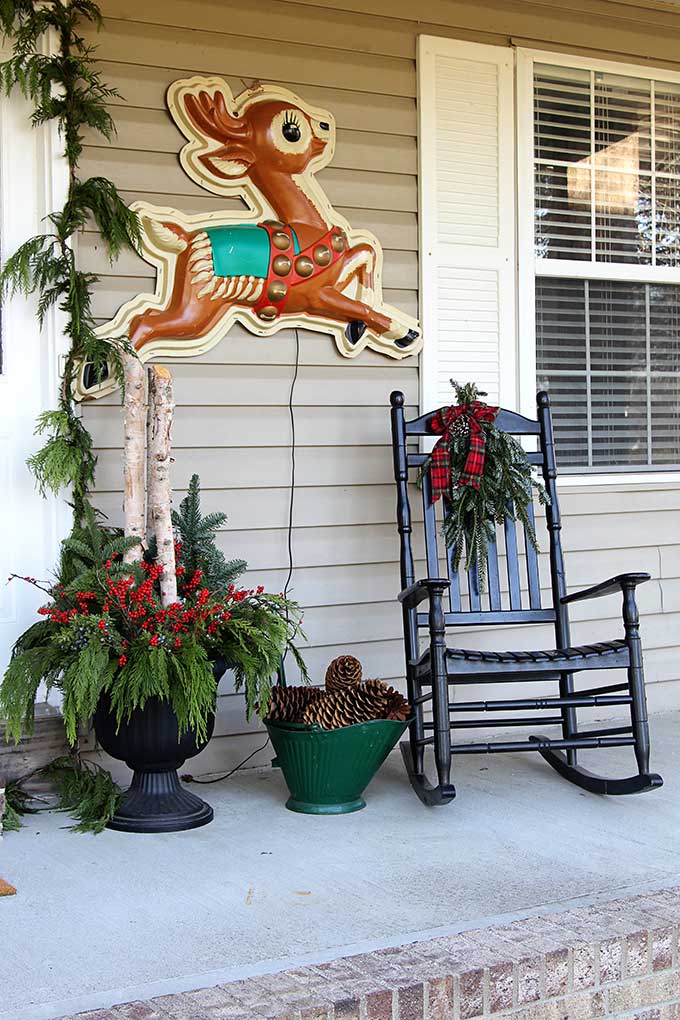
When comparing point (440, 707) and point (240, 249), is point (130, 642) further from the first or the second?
point (240, 249)

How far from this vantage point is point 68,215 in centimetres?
322

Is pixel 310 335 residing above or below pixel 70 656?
above

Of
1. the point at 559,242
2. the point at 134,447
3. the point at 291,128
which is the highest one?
the point at 291,128

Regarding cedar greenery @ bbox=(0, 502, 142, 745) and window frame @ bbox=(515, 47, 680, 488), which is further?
window frame @ bbox=(515, 47, 680, 488)

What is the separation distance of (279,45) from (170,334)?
98cm

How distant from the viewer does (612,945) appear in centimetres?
215

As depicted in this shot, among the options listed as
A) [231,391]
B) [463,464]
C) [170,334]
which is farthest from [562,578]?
[170,334]

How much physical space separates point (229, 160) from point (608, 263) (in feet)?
4.75

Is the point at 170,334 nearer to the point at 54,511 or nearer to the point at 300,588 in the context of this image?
the point at 54,511

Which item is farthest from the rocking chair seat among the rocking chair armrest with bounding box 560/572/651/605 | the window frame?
the window frame

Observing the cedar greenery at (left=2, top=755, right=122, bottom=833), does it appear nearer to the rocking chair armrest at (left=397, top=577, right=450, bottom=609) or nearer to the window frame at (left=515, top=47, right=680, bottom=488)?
the rocking chair armrest at (left=397, top=577, right=450, bottom=609)

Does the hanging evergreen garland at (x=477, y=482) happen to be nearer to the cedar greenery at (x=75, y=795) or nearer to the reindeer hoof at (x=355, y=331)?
the reindeer hoof at (x=355, y=331)

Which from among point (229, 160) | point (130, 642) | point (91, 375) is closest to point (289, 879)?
point (130, 642)

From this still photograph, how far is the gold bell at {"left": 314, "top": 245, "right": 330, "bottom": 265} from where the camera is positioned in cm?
358
